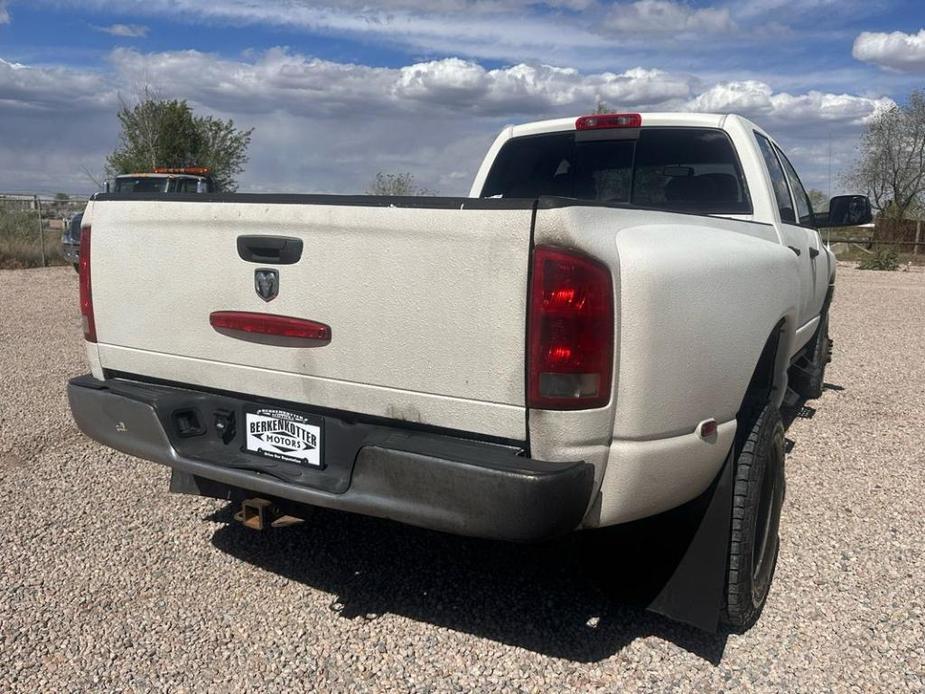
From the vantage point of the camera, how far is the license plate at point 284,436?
108 inches

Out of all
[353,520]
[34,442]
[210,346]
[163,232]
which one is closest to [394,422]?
[210,346]

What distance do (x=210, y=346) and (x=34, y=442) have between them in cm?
287

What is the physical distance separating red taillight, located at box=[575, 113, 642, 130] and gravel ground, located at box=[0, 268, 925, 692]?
7.16 ft

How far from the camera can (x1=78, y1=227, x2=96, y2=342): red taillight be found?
3.15 metres

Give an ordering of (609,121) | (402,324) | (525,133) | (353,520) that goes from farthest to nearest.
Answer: (525,133), (609,121), (353,520), (402,324)

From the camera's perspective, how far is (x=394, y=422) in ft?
8.56

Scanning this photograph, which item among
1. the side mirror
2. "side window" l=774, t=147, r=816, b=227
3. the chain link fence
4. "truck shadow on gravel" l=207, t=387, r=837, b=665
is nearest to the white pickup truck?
"truck shadow on gravel" l=207, t=387, r=837, b=665

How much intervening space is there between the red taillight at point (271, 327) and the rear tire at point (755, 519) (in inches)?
59.4

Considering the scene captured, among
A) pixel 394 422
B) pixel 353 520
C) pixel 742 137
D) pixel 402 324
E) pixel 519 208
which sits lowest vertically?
pixel 353 520

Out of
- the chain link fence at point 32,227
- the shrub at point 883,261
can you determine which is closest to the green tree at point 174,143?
the chain link fence at point 32,227

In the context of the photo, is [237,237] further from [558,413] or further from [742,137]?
[742,137]

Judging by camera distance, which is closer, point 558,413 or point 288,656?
point 558,413

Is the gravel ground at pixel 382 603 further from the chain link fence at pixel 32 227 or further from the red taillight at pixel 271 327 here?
the chain link fence at pixel 32 227

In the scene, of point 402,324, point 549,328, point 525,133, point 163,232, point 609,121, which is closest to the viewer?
point 549,328
